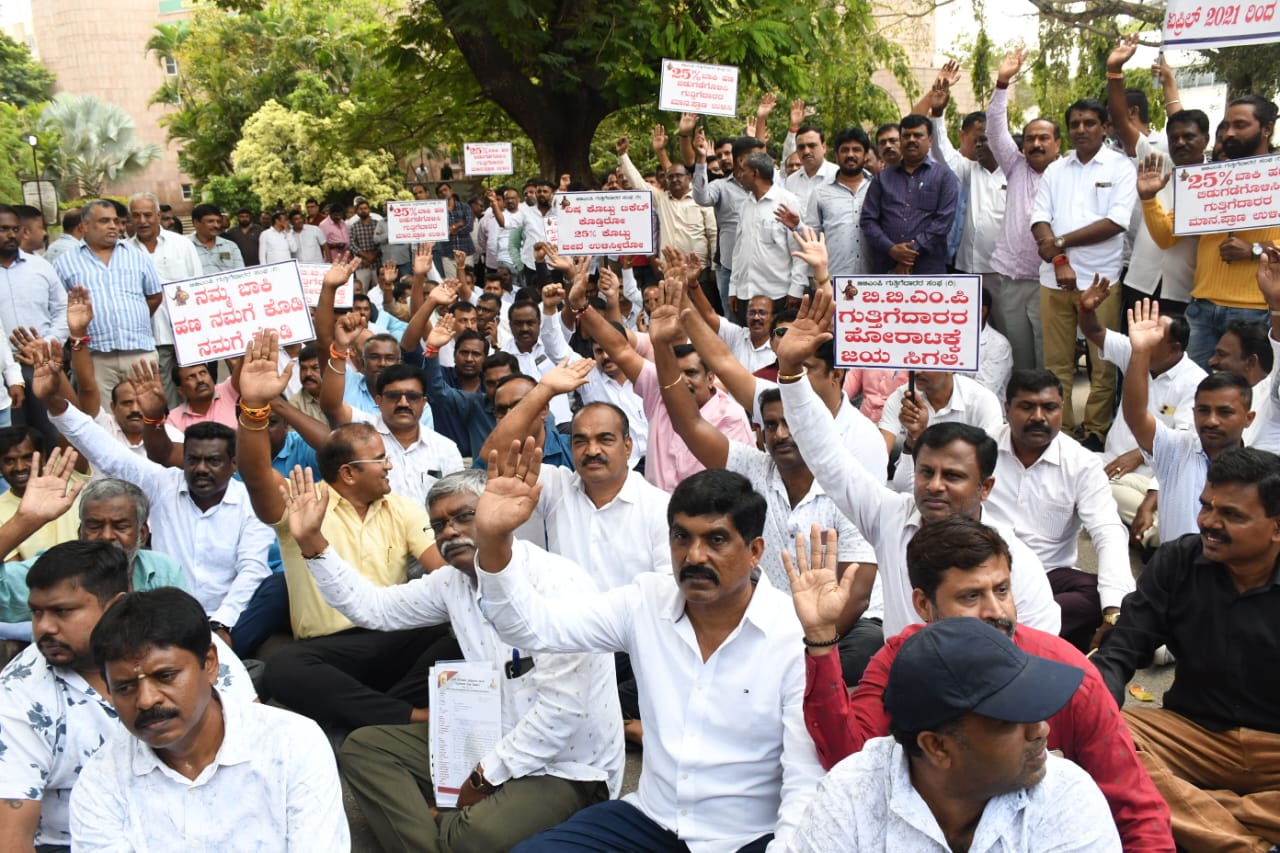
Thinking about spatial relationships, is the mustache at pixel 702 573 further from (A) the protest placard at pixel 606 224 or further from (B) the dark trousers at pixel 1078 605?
(A) the protest placard at pixel 606 224

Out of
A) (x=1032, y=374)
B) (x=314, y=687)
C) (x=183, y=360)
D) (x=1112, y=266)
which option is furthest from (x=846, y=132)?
(x=314, y=687)

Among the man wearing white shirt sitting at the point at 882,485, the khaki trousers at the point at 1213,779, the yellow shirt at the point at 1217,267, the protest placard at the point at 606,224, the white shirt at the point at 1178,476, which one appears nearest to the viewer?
the khaki trousers at the point at 1213,779

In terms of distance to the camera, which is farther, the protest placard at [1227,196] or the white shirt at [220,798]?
the protest placard at [1227,196]

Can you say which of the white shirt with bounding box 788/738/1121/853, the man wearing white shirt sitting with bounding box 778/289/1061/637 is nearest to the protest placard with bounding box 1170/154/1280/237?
the man wearing white shirt sitting with bounding box 778/289/1061/637

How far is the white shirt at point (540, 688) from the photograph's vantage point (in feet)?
12.9

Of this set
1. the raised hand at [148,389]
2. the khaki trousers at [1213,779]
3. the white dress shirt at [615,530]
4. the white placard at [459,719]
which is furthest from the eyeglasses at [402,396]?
the khaki trousers at [1213,779]

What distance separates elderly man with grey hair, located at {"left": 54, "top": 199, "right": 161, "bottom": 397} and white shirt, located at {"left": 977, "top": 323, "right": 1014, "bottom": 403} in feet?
20.0

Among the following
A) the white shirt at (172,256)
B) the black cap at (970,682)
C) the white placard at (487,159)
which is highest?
the white placard at (487,159)

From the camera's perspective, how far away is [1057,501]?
5.24 meters

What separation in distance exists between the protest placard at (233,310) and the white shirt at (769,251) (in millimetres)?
4268

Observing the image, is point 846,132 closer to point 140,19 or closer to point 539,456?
point 539,456

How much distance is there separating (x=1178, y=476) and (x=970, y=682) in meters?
3.51

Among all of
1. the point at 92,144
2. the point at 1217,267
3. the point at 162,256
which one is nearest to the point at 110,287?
the point at 162,256

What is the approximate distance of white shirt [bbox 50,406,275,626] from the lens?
559 cm
